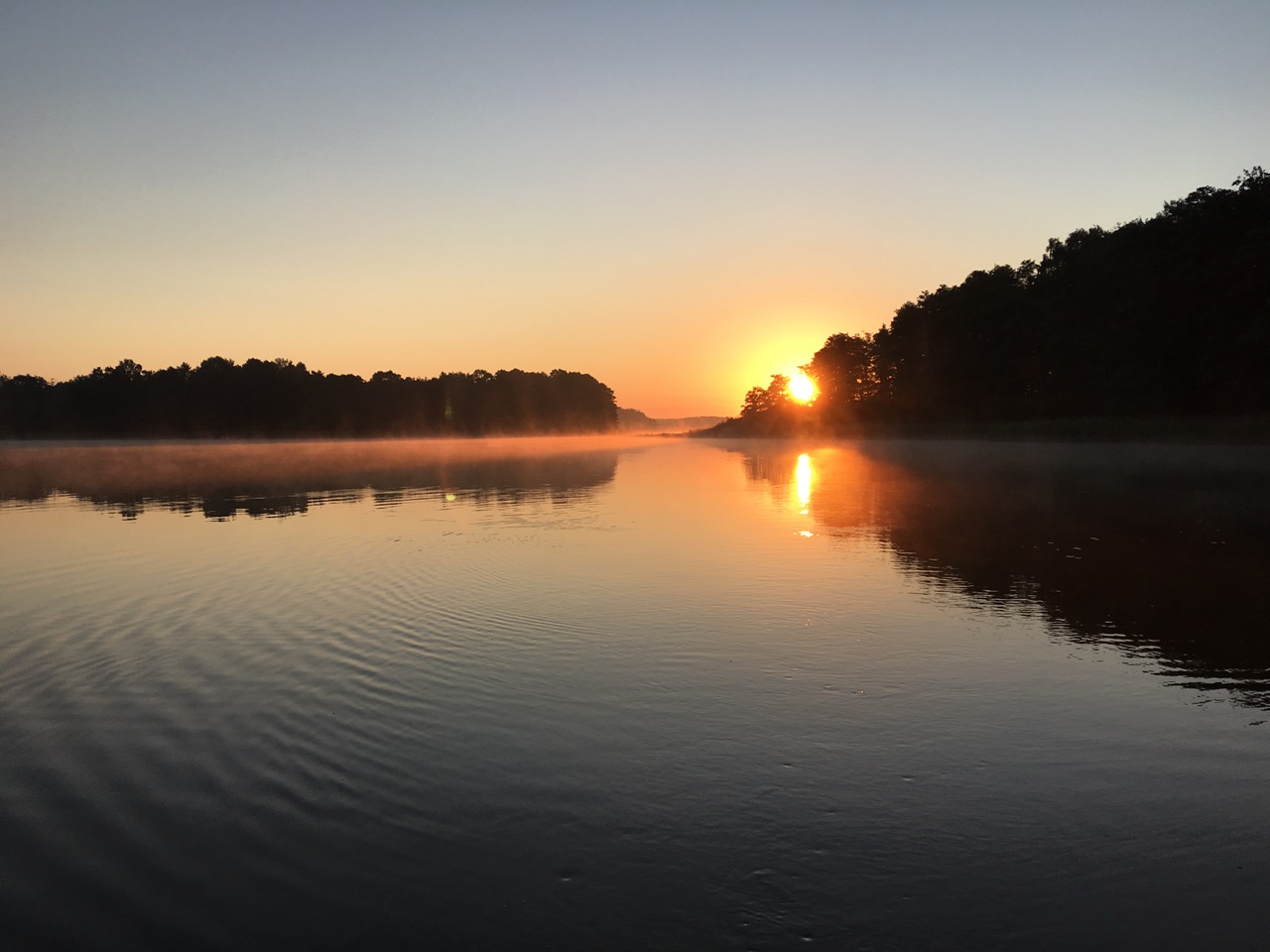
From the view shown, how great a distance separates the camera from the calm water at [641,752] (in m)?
4.35

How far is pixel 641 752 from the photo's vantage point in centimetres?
636

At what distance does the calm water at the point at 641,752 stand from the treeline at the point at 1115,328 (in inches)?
2397

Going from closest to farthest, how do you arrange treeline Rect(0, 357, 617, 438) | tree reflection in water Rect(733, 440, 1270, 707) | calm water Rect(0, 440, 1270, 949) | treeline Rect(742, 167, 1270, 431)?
calm water Rect(0, 440, 1270, 949)
tree reflection in water Rect(733, 440, 1270, 707)
treeline Rect(742, 167, 1270, 431)
treeline Rect(0, 357, 617, 438)

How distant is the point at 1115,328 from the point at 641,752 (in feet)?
273

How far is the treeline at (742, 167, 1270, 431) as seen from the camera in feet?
209

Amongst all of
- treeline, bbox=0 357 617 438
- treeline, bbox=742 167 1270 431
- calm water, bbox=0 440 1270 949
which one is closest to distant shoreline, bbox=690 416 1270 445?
treeline, bbox=742 167 1270 431

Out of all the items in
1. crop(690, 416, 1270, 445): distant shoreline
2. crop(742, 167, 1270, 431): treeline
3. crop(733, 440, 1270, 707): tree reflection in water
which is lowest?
crop(733, 440, 1270, 707): tree reflection in water

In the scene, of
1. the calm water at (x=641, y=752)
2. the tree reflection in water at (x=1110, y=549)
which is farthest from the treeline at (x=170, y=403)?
the calm water at (x=641, y=752)

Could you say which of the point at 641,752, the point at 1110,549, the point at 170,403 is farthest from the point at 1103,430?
the point at 170,403

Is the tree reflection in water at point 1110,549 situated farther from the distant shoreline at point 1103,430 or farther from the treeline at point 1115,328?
the treeline at point 1115,328

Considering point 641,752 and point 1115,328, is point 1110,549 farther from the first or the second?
point 1115,328

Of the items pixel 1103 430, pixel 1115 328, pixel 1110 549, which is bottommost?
pixel 1110 549

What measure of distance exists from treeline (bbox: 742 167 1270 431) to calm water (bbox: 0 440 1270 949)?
6087 cm

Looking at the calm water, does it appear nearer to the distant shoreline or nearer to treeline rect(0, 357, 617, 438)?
the distant shoreline
